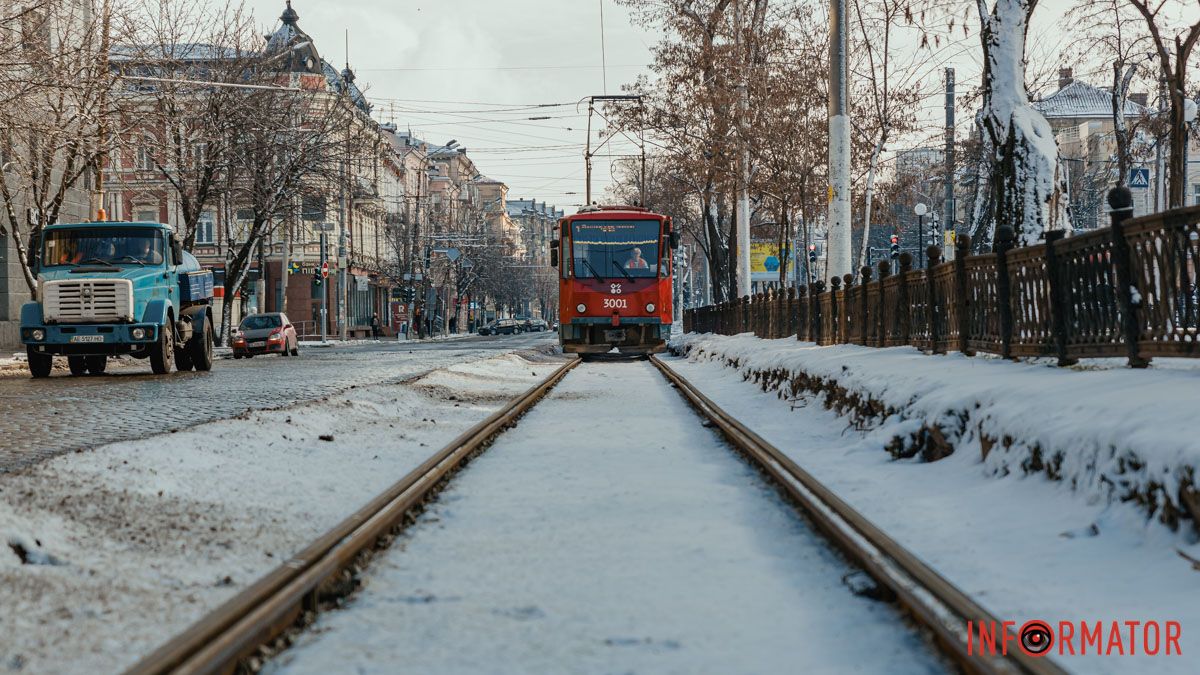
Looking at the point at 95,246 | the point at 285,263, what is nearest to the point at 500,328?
the point at 285,263

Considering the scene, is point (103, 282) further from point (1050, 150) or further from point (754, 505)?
point (754, 505)

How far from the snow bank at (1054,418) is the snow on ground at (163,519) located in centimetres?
392

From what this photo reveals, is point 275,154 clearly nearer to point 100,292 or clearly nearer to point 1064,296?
point 100,292

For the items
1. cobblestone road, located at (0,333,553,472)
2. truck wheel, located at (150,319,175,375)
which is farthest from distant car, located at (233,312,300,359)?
truck wheel, located at (150,319,175,375)

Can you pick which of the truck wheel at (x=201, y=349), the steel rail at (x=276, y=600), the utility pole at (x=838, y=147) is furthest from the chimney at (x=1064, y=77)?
the steel rail at (x=276, y=600)

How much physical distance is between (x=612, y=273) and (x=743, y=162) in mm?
8420

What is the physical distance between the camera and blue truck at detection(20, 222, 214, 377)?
68.9 ft

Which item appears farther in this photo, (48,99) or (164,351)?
(164,351)

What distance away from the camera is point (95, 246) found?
2138cm

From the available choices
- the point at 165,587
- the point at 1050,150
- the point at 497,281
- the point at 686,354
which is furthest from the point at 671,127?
the point at 497,281

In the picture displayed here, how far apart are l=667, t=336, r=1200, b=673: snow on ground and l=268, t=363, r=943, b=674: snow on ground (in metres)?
0.64

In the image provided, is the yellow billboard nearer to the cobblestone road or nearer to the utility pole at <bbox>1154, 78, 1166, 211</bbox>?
the utility pole at <bbox>1154, 78, 1166, 211</bbox>

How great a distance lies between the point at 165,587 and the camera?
507cm

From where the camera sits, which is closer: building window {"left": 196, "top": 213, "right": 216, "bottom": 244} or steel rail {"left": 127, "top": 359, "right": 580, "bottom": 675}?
steel rail {"left": 127, "top": 359, "right": 580, "bottom": 675}
